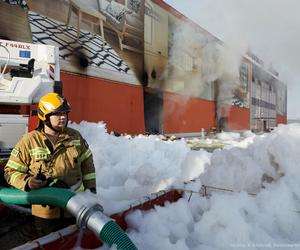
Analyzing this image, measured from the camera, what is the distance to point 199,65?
17438mm

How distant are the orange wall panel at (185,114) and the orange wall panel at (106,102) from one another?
2.14 m

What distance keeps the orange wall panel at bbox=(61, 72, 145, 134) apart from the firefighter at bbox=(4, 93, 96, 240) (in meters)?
7.08

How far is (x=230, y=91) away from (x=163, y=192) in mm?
20503

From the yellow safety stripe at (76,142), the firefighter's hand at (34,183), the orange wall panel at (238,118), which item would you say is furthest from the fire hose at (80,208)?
the orange wall panel at (238,118)

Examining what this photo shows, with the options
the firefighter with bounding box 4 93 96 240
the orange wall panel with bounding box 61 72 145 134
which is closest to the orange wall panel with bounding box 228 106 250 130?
the orange wall panel with bounding box 61 72 145 134

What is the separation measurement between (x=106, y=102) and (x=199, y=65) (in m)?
7.68

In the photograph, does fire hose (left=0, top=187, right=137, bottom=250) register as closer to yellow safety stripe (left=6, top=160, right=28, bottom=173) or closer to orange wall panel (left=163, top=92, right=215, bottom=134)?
yellow safety stripe (left=6, top=160, right=28, bottom=173)

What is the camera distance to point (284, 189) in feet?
10.3

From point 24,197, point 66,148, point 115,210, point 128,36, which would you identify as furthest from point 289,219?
point 128,36

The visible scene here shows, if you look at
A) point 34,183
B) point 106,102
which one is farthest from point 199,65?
point 34,183

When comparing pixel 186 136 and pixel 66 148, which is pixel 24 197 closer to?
pixel 66 148

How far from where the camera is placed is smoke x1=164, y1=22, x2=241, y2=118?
51.7 ft

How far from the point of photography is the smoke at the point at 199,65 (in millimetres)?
15752

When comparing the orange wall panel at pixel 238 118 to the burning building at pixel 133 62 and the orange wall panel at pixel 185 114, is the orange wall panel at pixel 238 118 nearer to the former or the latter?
the burning building at pixel 133 62
